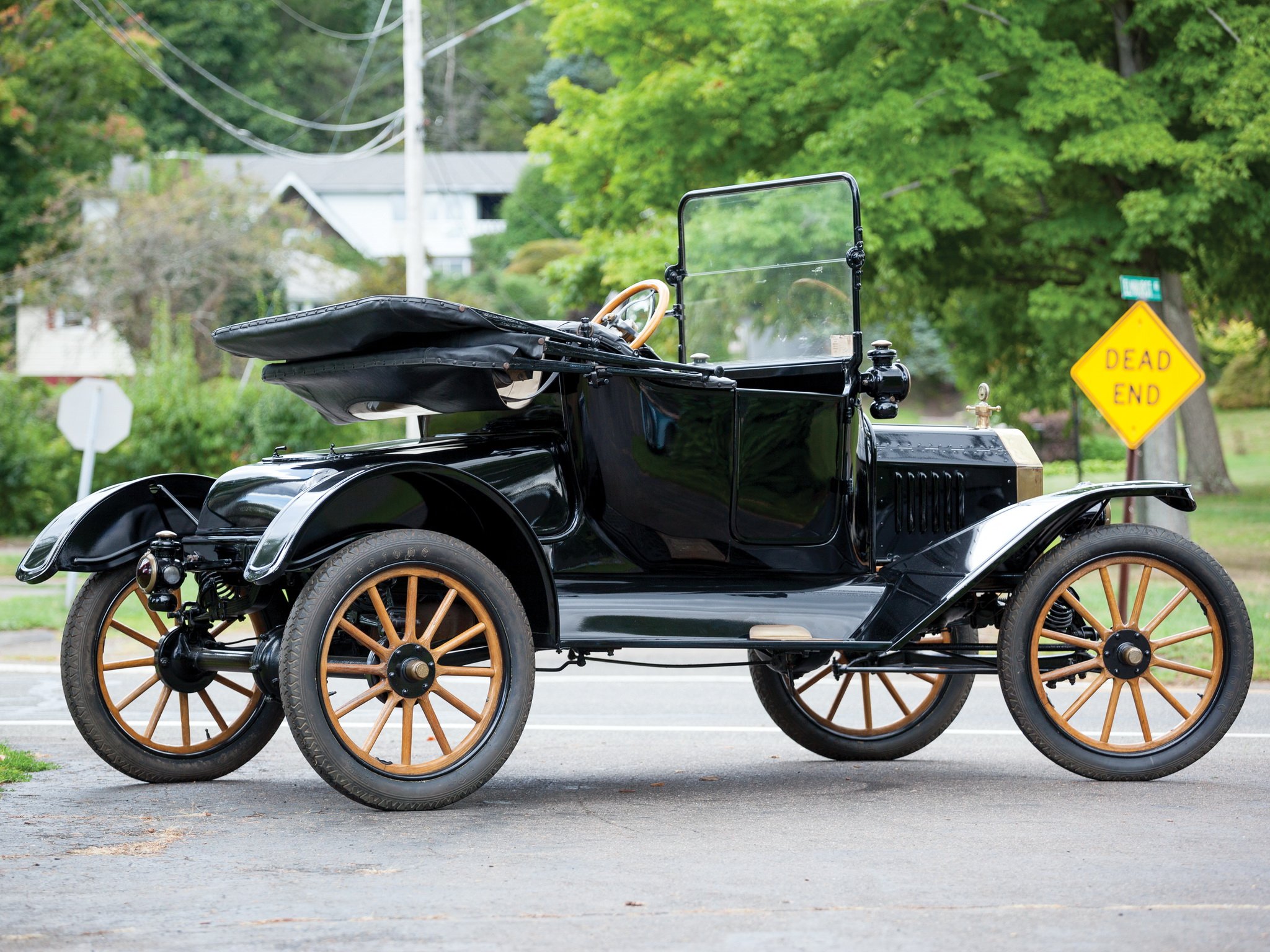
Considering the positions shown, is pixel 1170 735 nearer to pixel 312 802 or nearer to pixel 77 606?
pixel 312 802

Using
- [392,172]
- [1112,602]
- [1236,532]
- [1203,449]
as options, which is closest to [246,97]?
[1203,449]

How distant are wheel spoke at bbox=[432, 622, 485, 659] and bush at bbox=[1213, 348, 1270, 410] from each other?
42.2 meters

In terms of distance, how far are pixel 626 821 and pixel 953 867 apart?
1.18 meters

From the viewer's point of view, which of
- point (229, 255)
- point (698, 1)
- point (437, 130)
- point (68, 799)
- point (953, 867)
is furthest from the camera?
point (437, 130)

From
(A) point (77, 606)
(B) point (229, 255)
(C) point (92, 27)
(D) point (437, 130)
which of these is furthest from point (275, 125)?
(A) point (77, 606)

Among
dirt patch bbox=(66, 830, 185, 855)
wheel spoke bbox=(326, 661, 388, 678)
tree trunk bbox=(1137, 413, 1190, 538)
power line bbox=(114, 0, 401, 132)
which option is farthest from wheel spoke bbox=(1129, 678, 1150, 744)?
power line bbox=(114, 0, 401, 132)

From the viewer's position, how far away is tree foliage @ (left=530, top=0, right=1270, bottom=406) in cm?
1677

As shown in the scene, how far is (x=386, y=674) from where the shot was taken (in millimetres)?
5152

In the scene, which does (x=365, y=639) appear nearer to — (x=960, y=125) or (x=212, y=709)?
(x=212, y=709)

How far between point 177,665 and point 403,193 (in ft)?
213

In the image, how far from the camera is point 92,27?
33156 millimetres

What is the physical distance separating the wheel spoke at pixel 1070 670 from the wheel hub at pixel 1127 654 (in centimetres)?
3

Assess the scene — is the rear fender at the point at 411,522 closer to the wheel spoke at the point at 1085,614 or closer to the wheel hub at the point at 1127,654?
the wheel spoke at the point at 1085,614

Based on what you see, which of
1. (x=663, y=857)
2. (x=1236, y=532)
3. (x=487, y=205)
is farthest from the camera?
(x=487, y=205)
